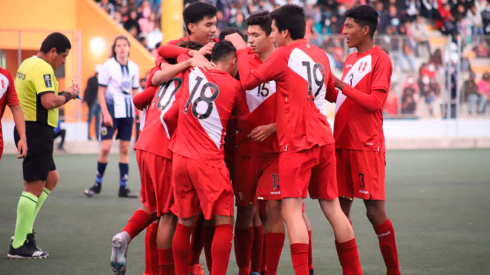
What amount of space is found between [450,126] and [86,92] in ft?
32.1

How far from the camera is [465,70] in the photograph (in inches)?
752

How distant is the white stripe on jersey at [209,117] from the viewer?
16.3ft

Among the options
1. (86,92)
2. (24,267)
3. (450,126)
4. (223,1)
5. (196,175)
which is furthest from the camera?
(223,1)

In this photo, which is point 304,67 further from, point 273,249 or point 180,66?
point 273,249

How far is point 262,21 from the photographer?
527cm

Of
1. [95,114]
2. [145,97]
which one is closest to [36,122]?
[145,97]

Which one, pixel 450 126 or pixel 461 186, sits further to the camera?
pixel 450 126

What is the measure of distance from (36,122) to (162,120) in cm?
174

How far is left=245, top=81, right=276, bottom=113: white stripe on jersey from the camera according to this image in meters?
5.43

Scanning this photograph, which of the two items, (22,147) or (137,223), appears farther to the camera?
(22,147)

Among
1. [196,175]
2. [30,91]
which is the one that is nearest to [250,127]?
[196,175]

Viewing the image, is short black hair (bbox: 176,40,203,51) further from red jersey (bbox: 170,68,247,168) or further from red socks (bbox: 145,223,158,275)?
red socks (bbox: 145,223,158,275)

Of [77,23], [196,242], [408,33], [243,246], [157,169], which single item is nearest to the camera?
[157,169]

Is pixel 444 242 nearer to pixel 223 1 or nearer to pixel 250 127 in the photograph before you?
pixel 250 127
